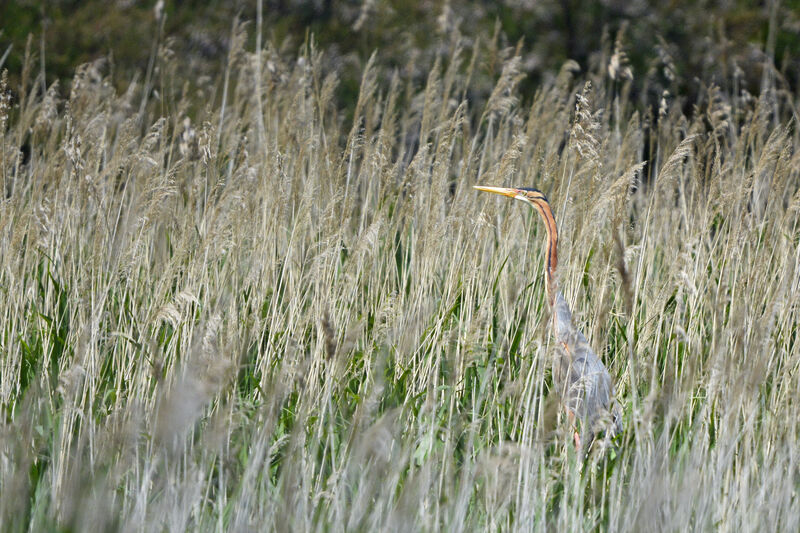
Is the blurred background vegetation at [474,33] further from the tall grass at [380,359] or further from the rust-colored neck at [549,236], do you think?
the rust-colored neck at [549,236]

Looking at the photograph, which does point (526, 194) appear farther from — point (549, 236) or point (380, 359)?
point (380, 359)

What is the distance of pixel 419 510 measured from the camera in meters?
1.95

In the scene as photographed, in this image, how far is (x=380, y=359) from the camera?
1.89 metres

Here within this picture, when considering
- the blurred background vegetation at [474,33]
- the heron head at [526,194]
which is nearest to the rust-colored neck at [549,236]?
the heron head at [526,194]

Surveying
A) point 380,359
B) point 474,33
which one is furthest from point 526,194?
point 474,33

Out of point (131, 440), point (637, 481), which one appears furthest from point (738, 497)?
point (131, 440)

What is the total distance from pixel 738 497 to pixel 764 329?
50 cm

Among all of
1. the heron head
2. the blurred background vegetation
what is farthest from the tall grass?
the blurred background vegetation

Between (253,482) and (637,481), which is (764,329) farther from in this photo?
(253,482)

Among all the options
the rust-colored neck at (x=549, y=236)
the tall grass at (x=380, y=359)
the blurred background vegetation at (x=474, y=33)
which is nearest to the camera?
the tall grass at (x=380, y=359)

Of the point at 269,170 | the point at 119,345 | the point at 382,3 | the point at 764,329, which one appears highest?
the point at 382,3

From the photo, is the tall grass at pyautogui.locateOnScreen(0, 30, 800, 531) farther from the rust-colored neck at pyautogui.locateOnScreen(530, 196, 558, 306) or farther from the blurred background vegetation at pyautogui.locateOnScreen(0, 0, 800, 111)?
the blurred background vegetation at pyautogui.locateOnScreen(0, 0, 800, 111)

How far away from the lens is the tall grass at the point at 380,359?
71.5 inches

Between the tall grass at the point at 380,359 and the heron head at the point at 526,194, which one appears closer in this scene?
the tall grass at the point at 380,359
